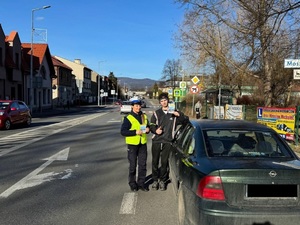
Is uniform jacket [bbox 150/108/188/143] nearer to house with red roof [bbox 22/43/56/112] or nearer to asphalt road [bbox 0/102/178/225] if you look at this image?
asphalt road [bbox 0/102/178/225]

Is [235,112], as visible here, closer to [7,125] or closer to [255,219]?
[7,125]

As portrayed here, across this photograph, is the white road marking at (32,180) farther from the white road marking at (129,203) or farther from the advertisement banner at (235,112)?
the advertisement banner at (235,112)

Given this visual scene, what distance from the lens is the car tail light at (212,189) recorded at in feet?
11.7

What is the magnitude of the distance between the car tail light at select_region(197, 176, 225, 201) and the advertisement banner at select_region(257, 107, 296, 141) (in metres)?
9.86

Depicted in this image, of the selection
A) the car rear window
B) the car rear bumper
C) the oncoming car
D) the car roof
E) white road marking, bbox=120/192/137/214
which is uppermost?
the car roof

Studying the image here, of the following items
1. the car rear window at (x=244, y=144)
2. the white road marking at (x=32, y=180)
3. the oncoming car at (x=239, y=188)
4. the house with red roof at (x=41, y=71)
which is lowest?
the white road marking at (x=32, y=180)

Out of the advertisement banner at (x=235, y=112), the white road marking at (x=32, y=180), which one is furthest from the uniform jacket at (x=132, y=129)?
the advertisement banner at (x=235, y=112)

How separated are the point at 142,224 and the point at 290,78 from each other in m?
21.9

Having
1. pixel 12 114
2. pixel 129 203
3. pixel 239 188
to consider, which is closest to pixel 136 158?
pixel 129 203

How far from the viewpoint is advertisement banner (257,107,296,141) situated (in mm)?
12570

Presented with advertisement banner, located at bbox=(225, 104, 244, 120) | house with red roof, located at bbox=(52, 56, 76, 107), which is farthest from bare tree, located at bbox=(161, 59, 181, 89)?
advertisement banner, located at bbox=(225, 104, 244, 120)

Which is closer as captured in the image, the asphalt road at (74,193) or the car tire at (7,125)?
the asphalt road at (74,193)

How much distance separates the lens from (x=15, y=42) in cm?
3791

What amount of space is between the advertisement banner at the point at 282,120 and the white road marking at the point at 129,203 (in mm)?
8205
